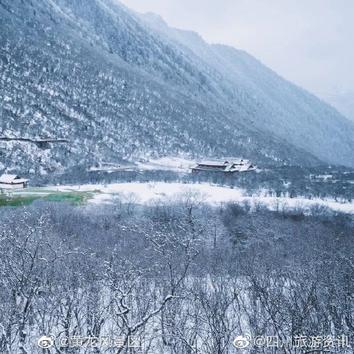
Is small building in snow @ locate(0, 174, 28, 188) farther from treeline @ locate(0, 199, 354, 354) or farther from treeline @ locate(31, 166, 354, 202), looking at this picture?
treeline @ locate(0, 199, 354, 354)

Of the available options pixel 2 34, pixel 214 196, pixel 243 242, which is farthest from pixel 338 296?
pixel 2 34

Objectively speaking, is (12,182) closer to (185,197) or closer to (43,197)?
(43,197)

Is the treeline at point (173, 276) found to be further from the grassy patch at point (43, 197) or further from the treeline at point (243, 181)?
the treeline at point (243, 181)

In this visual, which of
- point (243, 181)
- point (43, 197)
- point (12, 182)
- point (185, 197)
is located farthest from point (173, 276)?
point (243, 181)

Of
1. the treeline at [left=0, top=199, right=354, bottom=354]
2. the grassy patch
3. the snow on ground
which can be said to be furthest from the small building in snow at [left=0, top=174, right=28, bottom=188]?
the treeline at [left=0, top=199, right=354, bottom=354]

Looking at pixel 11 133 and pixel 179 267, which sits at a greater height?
pixel 11 133

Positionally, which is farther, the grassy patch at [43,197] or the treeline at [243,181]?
the treeline at [243,181]

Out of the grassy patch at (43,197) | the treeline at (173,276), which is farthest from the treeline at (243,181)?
the treeline at (173,276)

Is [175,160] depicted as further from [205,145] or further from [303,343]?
[303,343]
